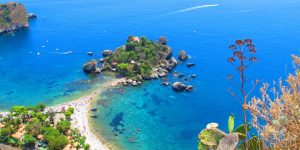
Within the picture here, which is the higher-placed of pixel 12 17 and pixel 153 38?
pixel 12 17

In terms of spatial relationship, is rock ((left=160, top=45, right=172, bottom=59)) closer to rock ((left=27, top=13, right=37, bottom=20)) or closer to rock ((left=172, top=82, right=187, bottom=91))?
rock ((left=172, top=82, right=187, bottom=91))

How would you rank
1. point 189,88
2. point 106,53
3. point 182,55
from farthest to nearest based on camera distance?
point 106,53, point 182,55, point 189,88

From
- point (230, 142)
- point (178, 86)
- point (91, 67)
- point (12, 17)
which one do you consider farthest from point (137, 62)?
point (230, 142)

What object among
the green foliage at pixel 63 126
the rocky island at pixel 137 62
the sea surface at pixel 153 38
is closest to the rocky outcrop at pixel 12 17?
the sea surface at pixel 153 38

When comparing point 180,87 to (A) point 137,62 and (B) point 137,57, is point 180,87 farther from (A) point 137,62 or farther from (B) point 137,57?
(B) point 137,57

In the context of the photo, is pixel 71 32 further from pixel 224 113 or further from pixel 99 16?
pixel 224 113

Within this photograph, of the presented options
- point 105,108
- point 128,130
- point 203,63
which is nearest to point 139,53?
point 203,63

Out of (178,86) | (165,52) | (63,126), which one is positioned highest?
(165,52)
